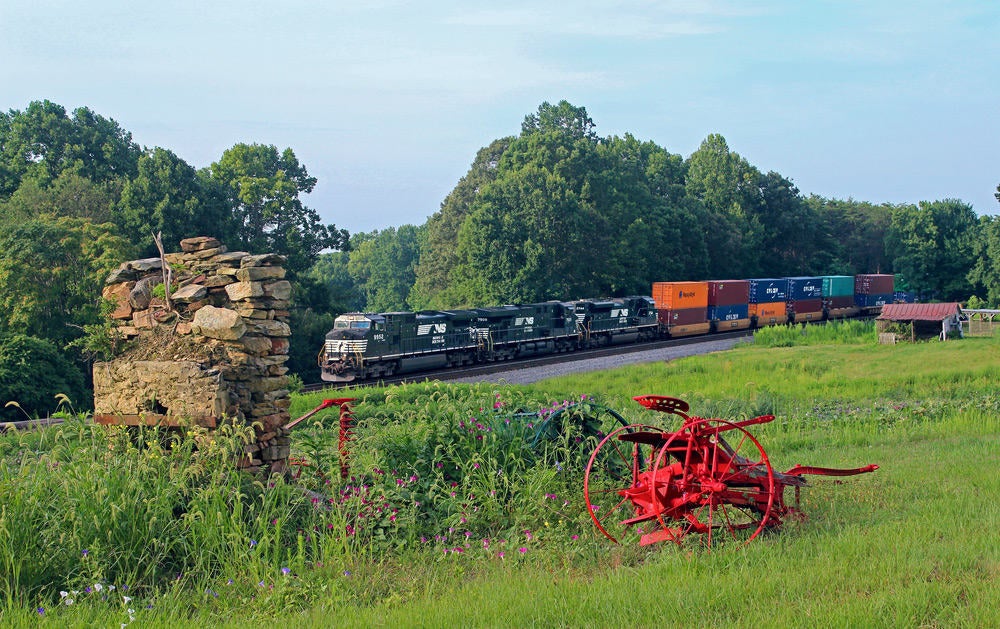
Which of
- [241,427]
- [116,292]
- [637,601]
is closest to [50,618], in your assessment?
[241,427]

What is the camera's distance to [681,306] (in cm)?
4791

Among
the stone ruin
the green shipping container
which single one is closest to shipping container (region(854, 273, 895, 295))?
the green shipping container

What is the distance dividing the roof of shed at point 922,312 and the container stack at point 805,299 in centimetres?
1661

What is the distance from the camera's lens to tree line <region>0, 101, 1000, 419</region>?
34531 millimetres

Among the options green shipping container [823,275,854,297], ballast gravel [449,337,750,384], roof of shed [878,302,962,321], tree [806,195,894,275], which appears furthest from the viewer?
tree [806,195,894,275]

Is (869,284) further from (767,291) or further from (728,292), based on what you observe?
(728,292)

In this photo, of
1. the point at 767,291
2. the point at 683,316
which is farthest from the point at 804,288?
the point at 683,316

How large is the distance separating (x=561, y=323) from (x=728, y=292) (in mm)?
14679

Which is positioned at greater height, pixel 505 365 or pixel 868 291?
pixel 868 291

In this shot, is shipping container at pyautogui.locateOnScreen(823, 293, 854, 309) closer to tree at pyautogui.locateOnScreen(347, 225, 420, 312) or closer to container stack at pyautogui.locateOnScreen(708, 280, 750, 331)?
container stack at pyautogui.locateOnScreen(708, 280, 750, 331)

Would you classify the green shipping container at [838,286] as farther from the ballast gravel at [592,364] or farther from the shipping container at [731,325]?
the ballast gravel at [592,364]

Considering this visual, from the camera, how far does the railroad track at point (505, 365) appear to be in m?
31.3

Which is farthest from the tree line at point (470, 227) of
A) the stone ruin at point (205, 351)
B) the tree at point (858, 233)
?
the stone ruin at point (205, 351)

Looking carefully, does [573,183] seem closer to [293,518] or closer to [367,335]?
[367,335]
